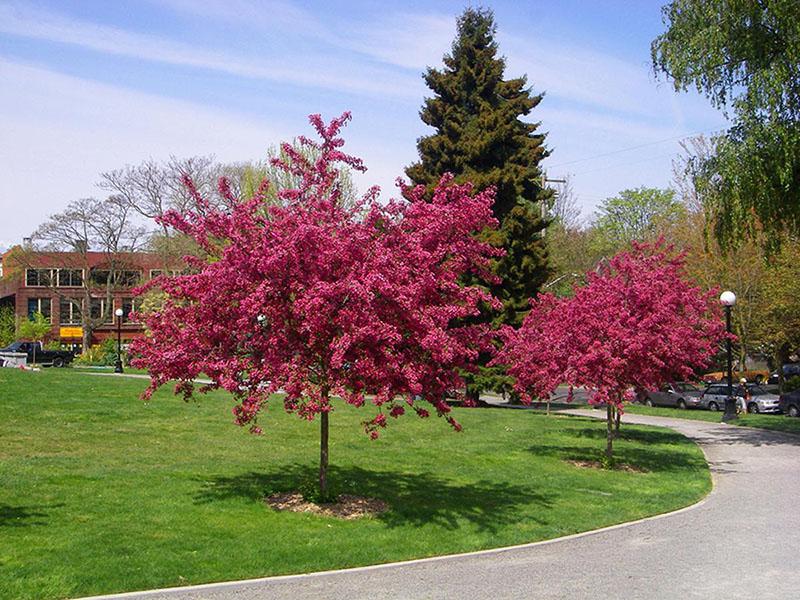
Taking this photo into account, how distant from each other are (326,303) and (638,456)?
11.5m

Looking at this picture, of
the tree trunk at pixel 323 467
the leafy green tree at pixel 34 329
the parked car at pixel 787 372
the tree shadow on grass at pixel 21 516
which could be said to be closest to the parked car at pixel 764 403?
the parked car at pixel 787 372

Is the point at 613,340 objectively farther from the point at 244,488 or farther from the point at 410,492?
the point at 244,488

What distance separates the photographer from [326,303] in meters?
10.2

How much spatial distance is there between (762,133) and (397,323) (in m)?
14.1

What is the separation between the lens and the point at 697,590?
8242 millimetres

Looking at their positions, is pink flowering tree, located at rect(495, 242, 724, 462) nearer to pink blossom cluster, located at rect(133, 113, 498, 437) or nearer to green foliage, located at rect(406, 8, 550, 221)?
pink blossom cluster, located at rect(133, 113, 498, 437)

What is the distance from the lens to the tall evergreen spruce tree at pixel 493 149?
3428 centimetres

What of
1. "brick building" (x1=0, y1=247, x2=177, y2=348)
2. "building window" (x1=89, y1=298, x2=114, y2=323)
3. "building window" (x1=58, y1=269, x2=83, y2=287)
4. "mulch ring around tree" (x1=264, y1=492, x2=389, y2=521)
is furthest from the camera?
"building window" (x1=89, y1=298, x2=114, y2=323)

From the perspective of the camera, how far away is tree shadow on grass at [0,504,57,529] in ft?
30.8

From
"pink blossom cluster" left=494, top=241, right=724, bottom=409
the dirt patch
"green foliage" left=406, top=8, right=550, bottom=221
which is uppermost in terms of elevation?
"green foliage" left=406, top=8, right=550, bottom=221

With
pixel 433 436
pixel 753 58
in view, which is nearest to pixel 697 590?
pixel 433 436

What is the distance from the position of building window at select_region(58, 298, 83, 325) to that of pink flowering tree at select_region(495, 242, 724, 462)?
61.8 metres

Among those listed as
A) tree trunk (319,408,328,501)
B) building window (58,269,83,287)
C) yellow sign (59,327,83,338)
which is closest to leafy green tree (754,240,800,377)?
tree trunk (319,408,328,501)

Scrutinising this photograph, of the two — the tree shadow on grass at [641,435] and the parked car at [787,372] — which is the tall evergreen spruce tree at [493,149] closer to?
the tree shadow on grass at [641,435]
